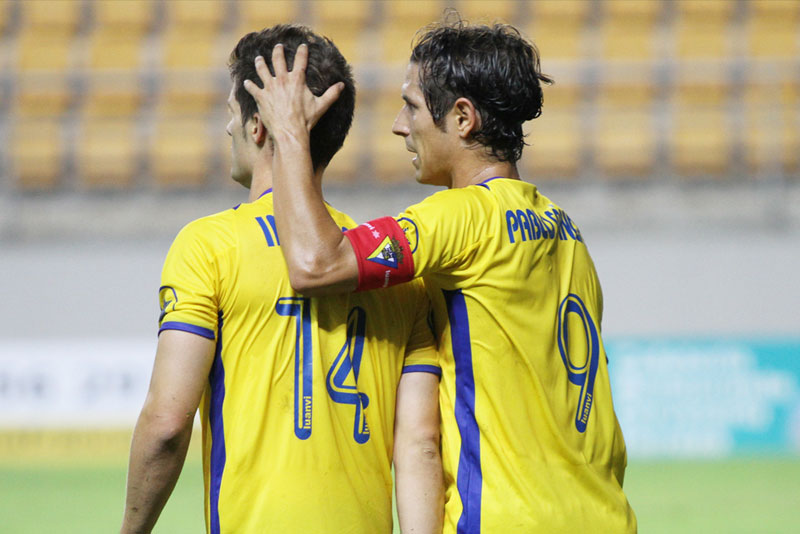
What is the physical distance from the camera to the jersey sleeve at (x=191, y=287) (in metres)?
1.92

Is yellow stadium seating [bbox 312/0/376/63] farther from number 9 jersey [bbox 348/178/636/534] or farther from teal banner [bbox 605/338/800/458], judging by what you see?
number 9 jersey [bbox 348/178/636/534]

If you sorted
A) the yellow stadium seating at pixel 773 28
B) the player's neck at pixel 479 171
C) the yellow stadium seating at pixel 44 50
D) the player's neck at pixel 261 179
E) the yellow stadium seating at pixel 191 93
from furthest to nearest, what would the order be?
1. the yellow stadium seating at pixel 44 50
2. the yellow stadium seating at pixel 773 28
3. the yellow stadium seating at pixel 191 93
4. the player's neck at pixel 479 171
5. the player's neck at pixel 261 179

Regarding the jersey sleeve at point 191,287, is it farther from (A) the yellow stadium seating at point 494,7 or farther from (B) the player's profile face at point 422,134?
(A) the yellow stadium seating at point 494,7

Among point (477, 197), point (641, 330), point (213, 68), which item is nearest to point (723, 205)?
point (641, 330)

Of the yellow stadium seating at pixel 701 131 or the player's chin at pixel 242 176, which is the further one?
the yellow stadium seating at pixel 701 131

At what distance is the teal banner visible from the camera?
8188 millimetres

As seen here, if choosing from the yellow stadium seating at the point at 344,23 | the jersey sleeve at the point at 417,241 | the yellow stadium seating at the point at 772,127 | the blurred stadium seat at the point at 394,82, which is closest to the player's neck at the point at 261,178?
the jersey sleeve at the point at 417,241

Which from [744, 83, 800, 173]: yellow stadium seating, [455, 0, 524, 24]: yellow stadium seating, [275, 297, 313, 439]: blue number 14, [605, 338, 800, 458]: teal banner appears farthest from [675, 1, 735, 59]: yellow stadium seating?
[275, 297, 313, 439]: blue number 14

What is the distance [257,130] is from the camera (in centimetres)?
212

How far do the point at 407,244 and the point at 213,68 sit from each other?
28.9 feet

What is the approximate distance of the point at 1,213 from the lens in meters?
8.79

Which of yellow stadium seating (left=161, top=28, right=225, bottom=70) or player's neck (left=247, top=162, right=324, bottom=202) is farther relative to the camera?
yellow stadium seating (left=161, top=28, right=225, bottom=70)

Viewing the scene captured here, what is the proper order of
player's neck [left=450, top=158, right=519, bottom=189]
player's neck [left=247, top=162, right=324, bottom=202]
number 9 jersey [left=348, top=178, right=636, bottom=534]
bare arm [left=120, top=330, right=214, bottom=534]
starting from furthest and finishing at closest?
player's neck [left=450, top=158, right=519, bottom=189] < player's neck [left=247, top=162, right=324, bottom=202] < number 9 jersey [left=348, top=178, right=636, bottom=534] < bare arm [left=120, top=330, right=214, bottom=534]

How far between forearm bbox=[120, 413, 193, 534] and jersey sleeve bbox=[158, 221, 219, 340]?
0.20m
